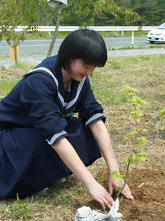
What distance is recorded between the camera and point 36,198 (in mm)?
1977

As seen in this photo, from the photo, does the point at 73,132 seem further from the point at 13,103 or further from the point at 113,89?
the point at 113,89

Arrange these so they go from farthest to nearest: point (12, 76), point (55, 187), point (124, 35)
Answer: point (124, 35), point (12, 76), point (55, 187)

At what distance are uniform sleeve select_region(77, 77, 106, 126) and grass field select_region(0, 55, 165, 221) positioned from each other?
52 centimetres

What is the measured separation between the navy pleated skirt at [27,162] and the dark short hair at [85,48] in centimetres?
51

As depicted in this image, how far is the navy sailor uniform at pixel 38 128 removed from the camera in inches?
67.1

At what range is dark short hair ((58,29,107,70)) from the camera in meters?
1.62

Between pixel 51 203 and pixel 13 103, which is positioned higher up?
pixel 13 103

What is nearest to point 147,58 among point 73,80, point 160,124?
point 160,124

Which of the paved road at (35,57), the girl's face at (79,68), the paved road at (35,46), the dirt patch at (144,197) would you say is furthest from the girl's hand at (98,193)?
the paved road at (35,46)

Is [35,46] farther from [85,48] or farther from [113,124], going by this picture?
[85,48]

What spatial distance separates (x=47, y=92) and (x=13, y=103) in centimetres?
32

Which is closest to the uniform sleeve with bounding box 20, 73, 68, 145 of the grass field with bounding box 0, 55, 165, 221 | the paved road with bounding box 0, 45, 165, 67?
the grass field with bounding box 0, 55, 165, 221

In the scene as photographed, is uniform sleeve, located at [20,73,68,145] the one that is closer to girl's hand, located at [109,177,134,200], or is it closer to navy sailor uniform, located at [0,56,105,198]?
navy sailor uniform, located at [0,56,105,198]

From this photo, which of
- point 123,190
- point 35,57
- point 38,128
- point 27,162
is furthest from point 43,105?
point 35,57
